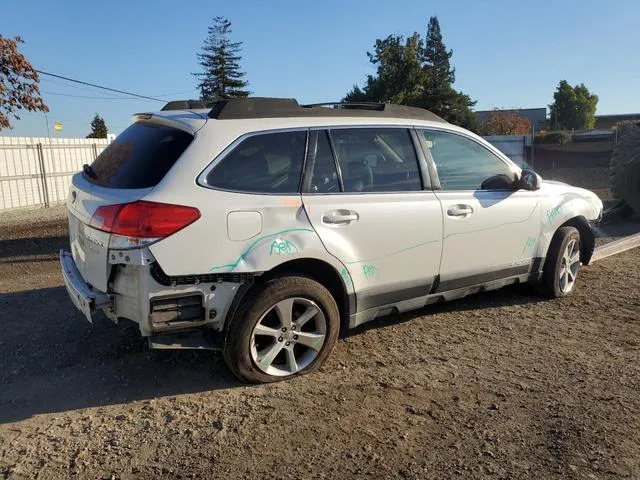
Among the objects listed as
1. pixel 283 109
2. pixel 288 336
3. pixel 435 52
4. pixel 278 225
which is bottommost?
pixel 288 336

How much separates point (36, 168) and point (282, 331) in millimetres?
15166

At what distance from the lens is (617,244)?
7.48 metres

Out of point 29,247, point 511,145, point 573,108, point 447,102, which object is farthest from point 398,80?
point 573,108

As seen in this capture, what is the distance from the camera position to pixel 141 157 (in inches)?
Answer: 144

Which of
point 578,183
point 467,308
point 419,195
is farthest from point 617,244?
point 578,183

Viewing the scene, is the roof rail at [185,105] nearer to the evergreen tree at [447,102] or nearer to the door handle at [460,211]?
the door handle at [460,211]

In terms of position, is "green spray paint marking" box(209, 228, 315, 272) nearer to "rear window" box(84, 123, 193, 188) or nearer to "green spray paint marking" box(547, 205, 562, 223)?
"rear window" box(84, 123, 193, 188)

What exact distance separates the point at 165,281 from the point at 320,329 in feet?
3.77

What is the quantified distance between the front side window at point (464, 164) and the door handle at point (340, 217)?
1024 mm

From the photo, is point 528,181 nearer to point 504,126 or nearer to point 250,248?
point 250,248

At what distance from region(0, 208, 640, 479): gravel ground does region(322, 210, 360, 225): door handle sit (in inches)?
42.6

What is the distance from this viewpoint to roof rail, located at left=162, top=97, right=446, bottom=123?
378cm

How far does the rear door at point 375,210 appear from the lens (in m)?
3.89

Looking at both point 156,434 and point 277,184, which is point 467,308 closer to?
point 277,184
